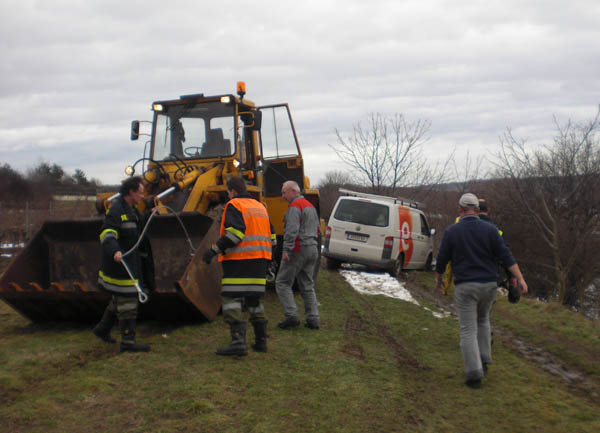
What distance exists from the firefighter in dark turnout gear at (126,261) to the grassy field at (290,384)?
1.02ft

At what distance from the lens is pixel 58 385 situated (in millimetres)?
4789

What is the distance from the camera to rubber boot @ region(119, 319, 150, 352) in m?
5.91

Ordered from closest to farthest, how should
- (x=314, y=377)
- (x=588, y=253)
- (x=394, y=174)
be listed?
(x=314, y=377), (x=588, y=253), (x=394, y=174)

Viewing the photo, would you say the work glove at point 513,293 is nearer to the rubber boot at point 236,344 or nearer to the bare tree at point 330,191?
the rubber boot at point 236,344

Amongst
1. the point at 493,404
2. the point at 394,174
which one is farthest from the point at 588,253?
the point at 493,404

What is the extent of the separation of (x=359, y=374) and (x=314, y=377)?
46cm

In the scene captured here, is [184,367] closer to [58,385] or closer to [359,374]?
[58,385]

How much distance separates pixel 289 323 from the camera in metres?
7.43

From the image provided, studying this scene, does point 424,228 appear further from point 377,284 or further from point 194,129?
point 194,129

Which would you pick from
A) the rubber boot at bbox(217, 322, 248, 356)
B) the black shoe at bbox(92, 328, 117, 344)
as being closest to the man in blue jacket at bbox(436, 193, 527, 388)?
the rubber boot at bbox(217, 322, 248, 356)

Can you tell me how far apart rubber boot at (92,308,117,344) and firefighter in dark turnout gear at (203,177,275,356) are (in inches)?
52.4

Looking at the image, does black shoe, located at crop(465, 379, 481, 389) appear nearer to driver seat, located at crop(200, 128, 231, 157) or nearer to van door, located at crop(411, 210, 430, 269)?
driver seat, located at crop(200, 128, 231, 157)

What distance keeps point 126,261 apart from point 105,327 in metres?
0.86

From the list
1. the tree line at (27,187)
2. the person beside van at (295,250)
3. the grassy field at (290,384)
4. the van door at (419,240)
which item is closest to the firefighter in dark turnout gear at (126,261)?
the grassy field at (290,384)
